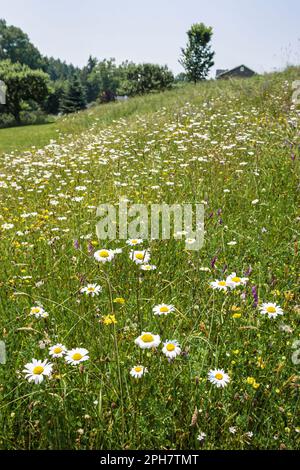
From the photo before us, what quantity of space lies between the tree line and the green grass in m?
29.6

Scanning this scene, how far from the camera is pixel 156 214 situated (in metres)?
3.98

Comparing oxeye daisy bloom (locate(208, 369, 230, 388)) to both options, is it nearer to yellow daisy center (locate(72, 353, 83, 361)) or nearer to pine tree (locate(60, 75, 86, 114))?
yellow daisy center (locate(72, 353, 83, 361))

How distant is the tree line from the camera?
36.2m

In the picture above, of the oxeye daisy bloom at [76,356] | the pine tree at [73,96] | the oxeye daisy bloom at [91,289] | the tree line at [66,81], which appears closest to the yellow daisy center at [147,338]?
the oxeye daisy bloom at [76,356]

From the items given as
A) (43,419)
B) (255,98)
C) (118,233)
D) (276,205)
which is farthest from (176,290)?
(255,98)

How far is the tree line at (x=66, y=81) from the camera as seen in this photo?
3622 cm

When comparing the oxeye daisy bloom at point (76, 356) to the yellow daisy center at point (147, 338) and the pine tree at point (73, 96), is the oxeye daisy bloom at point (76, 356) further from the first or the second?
the pine tree at point (73, 96)

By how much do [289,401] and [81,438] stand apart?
3.26 ft

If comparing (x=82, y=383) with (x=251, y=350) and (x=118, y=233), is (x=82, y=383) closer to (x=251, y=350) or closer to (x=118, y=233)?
(x=251, y=350)

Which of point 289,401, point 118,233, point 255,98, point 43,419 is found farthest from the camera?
point 255,98

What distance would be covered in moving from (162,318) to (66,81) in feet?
228

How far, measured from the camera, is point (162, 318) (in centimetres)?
237

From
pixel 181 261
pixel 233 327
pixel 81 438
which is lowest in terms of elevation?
pixel 81 438

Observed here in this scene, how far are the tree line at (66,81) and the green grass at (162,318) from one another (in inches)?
1166
